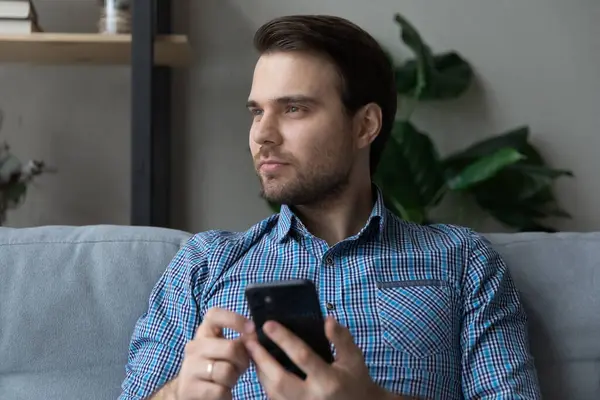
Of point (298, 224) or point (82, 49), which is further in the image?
point (82, 49)

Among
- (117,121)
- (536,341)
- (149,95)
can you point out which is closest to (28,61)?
(117,121)

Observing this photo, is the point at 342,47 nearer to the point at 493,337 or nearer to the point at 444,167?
the point at 493,337

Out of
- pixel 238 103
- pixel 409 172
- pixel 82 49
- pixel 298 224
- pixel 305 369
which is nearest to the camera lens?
pixel 305 369

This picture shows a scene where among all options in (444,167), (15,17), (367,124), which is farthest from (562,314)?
(15,17)

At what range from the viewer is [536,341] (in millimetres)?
1199

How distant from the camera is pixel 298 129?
1.13 metres

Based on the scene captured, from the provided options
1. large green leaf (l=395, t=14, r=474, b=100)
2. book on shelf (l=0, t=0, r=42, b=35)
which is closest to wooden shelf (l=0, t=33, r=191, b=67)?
book on shelf (l=0, t=0, r=42, b=35)

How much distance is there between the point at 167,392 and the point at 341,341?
289 millimetres

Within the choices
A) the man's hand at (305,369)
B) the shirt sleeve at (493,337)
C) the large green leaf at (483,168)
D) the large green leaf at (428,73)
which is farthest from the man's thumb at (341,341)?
the large green leaf at (428,73)

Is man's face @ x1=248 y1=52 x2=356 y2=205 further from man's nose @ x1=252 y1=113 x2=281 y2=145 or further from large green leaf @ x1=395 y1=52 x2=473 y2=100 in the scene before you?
large green leaf @ x1=395 y1=52 x2=473 y2=100

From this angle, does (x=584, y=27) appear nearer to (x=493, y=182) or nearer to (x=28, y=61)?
(x=493, y=182)

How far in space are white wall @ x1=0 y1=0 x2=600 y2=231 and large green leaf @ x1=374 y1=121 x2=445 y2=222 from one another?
18 cm

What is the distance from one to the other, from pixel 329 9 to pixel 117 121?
26.0 inches

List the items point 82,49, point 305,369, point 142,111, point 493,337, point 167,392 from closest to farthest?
point 305,369 < point 167,392 < point 493,337 < point 142,111 < point 82,49
